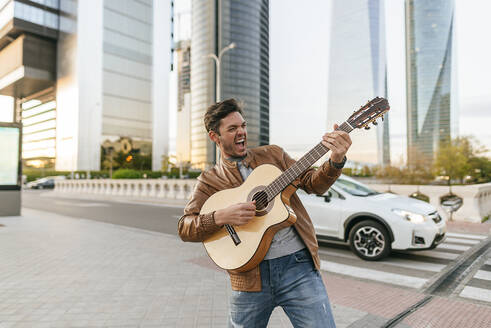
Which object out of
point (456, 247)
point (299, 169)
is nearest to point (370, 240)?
point (456, 247)

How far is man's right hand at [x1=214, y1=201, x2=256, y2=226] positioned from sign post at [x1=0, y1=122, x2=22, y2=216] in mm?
13348

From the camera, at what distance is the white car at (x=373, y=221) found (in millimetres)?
5566

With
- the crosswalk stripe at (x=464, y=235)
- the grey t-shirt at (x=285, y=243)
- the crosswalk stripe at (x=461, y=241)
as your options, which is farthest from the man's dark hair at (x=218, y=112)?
the crosswalk stripe at (x=464, y=235)

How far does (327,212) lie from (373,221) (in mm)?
919

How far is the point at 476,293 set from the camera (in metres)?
4.18

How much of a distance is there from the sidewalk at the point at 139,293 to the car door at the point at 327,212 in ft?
4.93

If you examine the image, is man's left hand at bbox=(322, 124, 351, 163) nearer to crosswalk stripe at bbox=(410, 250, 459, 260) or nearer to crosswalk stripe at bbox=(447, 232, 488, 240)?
crosswalk stripe at bbox=(410, 250, 459, 260)

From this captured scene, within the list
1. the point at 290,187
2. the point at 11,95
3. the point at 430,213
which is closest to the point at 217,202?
the point at 290,187

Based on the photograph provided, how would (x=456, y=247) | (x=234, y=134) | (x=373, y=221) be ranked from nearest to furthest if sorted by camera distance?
(x=234, y=134) → (x=373, y=221) → (x=456, y=247)

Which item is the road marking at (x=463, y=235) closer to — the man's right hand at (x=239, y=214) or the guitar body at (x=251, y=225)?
the guitar body at (x=251, y=225)

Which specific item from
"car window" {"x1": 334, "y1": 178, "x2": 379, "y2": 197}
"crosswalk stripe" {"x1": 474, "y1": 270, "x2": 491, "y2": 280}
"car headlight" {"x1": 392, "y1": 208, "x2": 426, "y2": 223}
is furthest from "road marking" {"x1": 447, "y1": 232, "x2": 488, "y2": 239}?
"car headlight" {"x1": 392, "y1": 208, "x2": 426, "y2": 223}

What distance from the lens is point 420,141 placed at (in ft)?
325

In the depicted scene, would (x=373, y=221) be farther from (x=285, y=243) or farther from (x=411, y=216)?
(x=285, y=243)

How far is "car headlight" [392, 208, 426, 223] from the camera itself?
5.60 metres
